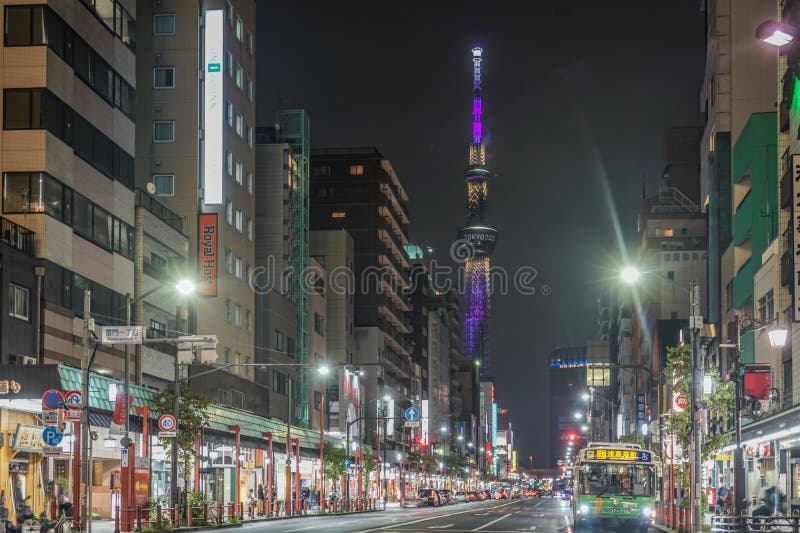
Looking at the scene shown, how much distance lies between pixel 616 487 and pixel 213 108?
51.9 metres

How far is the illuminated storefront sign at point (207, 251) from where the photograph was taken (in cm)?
8150

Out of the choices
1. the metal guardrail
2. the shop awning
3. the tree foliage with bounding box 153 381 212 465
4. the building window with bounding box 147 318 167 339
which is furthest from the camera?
the building window with bounding box 147 318 167 339

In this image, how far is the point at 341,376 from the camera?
435 feet

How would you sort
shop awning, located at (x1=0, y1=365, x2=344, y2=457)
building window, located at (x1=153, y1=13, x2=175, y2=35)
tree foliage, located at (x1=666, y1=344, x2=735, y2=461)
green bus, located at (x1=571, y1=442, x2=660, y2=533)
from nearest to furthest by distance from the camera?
green bus, located at (x1=571, y1=442, x2=660, y2=533), shop awning, located at (x1=0, y1=365, x2=344, y2=457), tree foliage, located at (x1=666, y1=344, x2=735, y2=461), building window, located at (x1=153, y1=13, x2=175, y2=35)

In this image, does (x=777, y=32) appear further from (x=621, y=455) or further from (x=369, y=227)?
(x=369, y=227)

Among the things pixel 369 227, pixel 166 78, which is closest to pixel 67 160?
pixel 166 78

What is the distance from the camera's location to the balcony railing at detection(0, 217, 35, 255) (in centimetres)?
5625

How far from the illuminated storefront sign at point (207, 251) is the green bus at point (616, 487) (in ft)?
142

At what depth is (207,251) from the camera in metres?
82.7

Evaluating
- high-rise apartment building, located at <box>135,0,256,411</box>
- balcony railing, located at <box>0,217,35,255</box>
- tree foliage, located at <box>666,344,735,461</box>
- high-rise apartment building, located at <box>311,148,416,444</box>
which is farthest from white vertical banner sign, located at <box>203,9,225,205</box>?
high-rise apartment building, located at <box>311,148,416,444</box>

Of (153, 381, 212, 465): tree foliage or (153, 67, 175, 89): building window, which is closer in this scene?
(153, 381, 212, 465): tree foliage

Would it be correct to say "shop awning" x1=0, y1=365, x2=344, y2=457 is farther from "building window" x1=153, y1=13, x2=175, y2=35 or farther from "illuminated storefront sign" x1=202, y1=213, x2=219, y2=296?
"building window" x1=153, y1=13, x2=175, y2=35

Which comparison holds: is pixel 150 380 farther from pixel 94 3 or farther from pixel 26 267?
pixel 94 3

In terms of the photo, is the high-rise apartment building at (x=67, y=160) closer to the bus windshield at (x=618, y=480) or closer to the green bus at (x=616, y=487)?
the green bus at (x=616, y=487)
